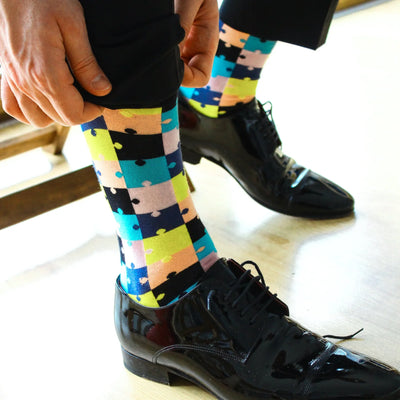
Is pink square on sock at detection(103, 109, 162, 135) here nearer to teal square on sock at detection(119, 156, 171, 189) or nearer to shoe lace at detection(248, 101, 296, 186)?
teal square on sock at detection(119, 156, 171, 189)

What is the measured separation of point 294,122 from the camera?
1.58 metres

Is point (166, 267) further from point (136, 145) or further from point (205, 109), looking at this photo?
point (205, 109)

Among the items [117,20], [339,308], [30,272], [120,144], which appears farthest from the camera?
[30,272]

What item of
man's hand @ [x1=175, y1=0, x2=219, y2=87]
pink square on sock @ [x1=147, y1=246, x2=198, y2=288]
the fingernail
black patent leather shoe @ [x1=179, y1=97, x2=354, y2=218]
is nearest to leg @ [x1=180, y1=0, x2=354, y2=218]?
black patent leather shoe @ [x1=179, y1=97, x2=354, y2=218]

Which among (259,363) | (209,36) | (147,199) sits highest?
(209,36)

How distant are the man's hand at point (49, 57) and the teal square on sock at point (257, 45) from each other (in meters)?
0.54

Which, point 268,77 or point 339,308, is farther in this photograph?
point 268,77

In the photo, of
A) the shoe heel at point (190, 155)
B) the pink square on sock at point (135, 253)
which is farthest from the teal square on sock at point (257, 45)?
the pink square on sock at point (135, 253)

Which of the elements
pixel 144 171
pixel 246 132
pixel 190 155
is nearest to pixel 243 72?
pixel 246 132

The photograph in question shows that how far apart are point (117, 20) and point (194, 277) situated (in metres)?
0.35

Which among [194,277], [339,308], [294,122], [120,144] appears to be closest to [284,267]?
[339,308]

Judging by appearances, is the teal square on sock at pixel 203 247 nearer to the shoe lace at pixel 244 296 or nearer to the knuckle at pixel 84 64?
the shoe lace at pixel 244 296

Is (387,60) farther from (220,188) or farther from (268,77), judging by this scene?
(220,188)

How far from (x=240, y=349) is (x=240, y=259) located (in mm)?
343
